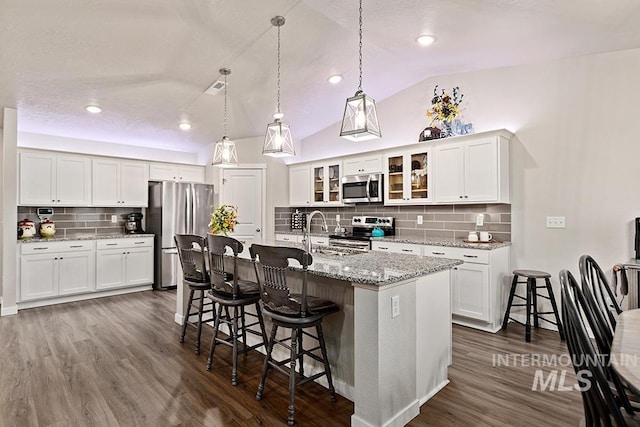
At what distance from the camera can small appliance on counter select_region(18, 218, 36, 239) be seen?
15.5 ft

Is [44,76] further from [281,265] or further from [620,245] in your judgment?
[620,245]

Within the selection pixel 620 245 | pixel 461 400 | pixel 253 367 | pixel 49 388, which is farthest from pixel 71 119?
pixel 620 245

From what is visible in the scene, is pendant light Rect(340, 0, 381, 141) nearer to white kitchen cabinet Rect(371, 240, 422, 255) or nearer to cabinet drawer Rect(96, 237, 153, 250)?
white kitchen cabinet Rect(371, 240, 422, 255)

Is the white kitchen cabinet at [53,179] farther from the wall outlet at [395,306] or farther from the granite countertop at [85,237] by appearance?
the wall outlet at [395,306]

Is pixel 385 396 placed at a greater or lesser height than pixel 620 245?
lesser

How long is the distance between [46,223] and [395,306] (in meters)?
5.28

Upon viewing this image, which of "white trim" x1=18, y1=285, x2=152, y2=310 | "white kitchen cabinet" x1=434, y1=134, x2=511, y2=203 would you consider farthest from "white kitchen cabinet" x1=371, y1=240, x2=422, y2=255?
"white trim" x1=18, y1=285, x2=152, y2=310

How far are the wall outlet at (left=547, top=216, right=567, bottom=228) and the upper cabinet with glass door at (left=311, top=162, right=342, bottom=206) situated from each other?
2786mm

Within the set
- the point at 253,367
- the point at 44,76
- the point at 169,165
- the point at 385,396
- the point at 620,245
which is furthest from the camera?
the point at 169,165

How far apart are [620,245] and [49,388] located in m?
4.95

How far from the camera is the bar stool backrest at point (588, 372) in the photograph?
3.21ft

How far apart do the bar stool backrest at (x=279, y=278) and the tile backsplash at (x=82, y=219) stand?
4577mm

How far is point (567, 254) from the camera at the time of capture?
3592 millimetres

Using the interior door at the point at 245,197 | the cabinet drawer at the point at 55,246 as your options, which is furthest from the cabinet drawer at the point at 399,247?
the cabinet drawer at the point at 55,246
